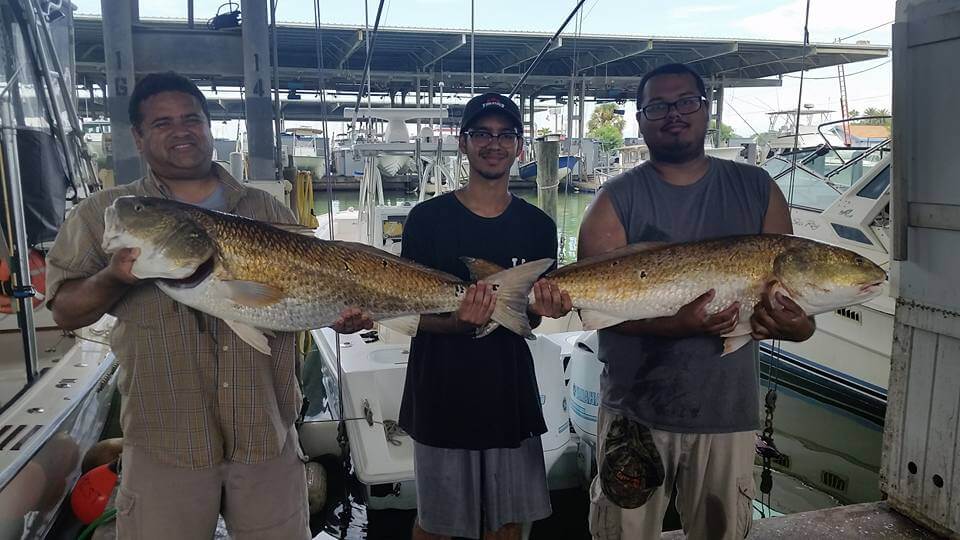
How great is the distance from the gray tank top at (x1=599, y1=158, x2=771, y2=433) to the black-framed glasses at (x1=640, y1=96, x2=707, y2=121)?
0.24 metres

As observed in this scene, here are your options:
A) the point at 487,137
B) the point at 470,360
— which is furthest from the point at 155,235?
the point at 487,137

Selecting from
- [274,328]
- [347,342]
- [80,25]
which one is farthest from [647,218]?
[80,25]

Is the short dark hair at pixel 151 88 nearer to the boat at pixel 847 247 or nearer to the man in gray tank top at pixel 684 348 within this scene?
the man in gray tank top at pixel 684 348

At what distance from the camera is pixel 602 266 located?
2.80 meters

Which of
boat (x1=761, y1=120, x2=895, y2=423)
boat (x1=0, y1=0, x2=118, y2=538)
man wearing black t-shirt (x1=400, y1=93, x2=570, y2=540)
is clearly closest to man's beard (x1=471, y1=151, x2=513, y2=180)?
man wearing black t-shirt (x1=400, y1=93, x2=570, y2=540)

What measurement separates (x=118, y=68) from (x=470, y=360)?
122 inches

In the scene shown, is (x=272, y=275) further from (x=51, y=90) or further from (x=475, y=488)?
(x=51, y=90)

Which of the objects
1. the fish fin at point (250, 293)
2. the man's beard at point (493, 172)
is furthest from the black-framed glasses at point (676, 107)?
the fish fin at point (250, 293)

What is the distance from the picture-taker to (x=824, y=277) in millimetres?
2713

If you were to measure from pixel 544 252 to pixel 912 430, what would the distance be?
7.84 ft

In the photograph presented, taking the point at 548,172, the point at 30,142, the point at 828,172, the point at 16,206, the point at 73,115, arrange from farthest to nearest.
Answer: the point at 548,172, the point at 828,172, the point at 73,115, the point at 30,142, the point at 16,206

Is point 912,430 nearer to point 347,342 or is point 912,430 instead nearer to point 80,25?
point 347,342

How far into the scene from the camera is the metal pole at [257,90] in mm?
4344

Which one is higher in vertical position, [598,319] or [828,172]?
[828,172]
